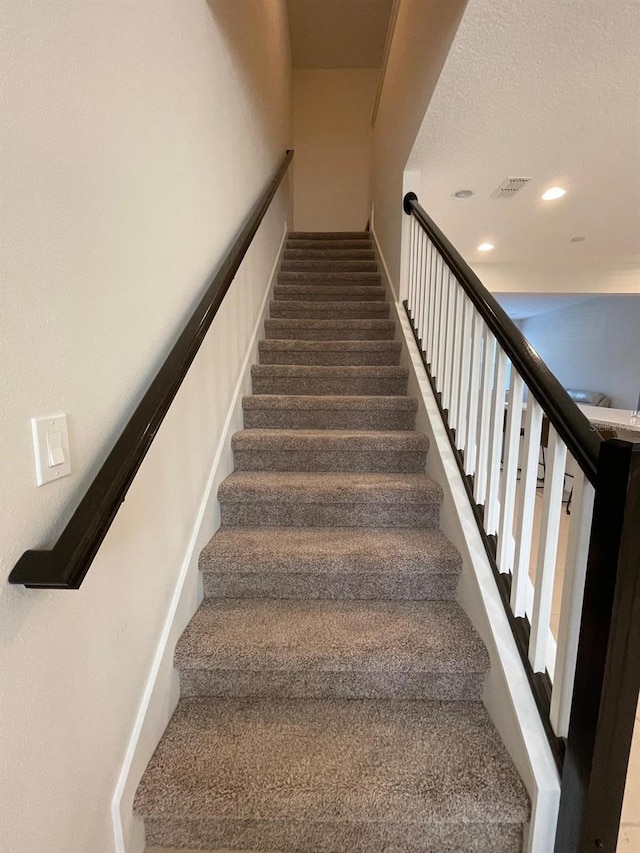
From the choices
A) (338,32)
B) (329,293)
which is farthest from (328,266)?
(338,32)

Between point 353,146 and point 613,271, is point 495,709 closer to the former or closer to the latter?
Result: point 613,271

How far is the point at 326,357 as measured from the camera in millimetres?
2523

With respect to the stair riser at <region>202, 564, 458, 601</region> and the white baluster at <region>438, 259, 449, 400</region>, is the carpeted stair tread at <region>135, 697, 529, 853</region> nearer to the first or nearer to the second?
the stair riser at <region>202, 564, 458, 601</region>

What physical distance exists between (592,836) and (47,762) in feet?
3.59

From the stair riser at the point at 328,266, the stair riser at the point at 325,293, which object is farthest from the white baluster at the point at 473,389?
the stair riser at the point at 328,266

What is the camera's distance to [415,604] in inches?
53.5

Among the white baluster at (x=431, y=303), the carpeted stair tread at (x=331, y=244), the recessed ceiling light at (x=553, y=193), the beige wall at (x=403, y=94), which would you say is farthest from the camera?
the carpeted stair tread at (x=331, y=244)

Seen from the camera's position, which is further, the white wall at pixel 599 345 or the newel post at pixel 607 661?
the white wall at pixel 599 345

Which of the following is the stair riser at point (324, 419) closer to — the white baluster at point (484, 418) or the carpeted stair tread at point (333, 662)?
the white baluster at point (484, 418)

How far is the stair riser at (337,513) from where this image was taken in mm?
1595

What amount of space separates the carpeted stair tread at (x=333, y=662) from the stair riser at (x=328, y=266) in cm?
313

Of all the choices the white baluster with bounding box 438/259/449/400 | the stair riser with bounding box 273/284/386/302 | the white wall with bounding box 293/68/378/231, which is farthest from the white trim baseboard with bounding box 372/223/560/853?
the white wall with bounding box 293/68/378/231

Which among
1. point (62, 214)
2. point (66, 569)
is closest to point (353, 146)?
point (62, 214)

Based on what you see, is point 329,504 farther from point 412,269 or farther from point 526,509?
point 412,269
